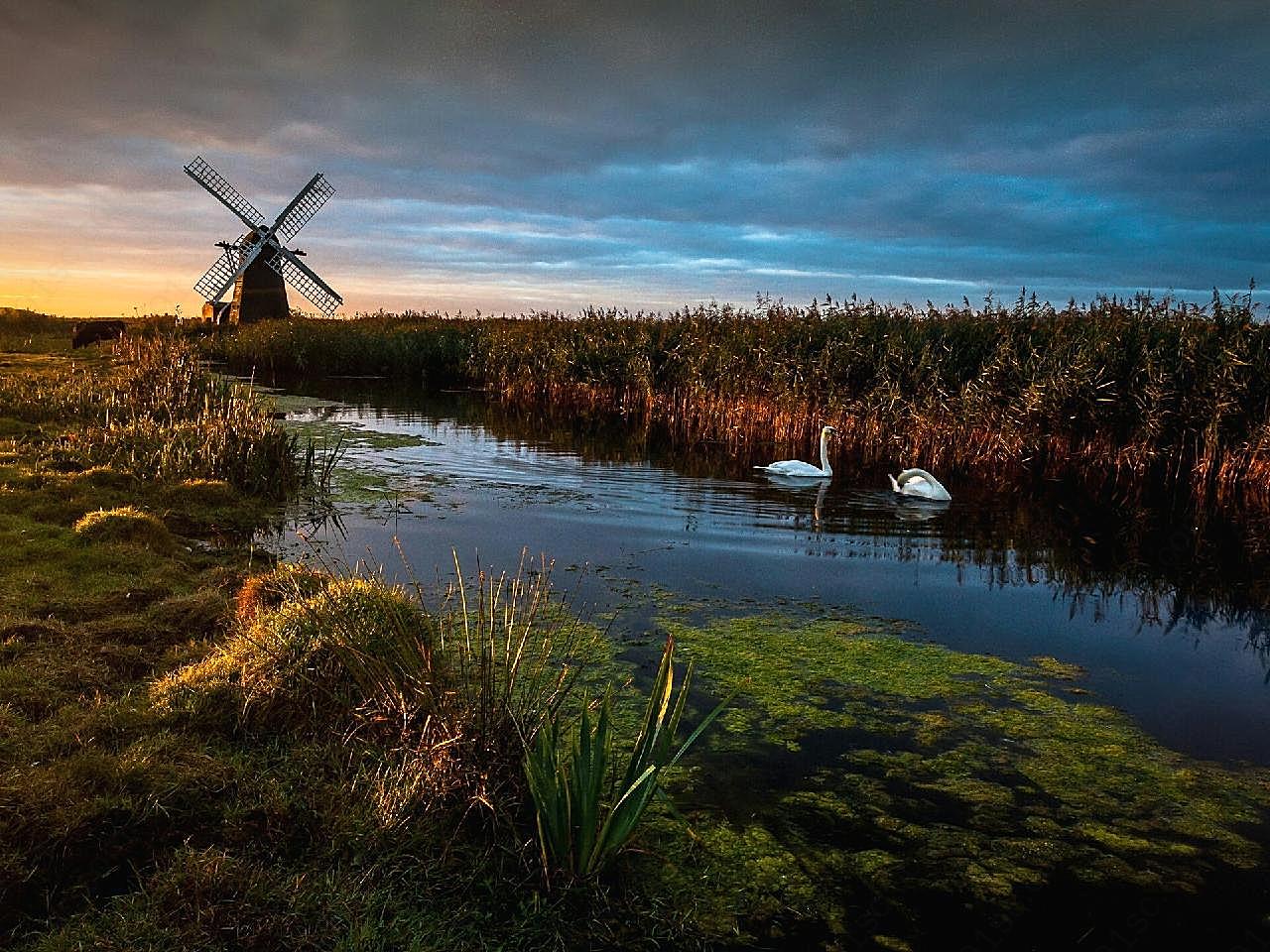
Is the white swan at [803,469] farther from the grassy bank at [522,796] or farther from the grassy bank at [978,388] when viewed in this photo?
the grassy bank at [522,796]

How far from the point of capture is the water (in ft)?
25.0

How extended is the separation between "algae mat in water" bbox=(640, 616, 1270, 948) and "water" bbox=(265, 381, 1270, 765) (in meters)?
0.92

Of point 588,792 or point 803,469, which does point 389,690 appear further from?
point 803,469

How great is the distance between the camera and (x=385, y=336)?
37.1m

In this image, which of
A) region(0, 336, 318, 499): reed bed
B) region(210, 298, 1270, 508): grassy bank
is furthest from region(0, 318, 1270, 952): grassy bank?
region(210, 298, 1270, 508): grassy bank

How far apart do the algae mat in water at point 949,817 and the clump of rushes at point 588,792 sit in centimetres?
49

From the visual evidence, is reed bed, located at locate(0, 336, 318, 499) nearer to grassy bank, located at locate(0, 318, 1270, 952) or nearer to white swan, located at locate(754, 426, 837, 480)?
grassy bank, located at locate(0, 318, 1270, 952)

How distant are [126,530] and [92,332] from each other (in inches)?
1340

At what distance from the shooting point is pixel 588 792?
3801 mm

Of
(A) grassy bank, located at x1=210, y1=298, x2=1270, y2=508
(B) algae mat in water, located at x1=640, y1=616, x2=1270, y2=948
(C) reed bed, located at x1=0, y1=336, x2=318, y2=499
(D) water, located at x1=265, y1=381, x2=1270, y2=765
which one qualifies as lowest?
(B) algae mat in water, located at x1=640, y1=616, x2=1270, y2=948

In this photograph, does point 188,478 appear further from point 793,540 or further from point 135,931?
point 135,931

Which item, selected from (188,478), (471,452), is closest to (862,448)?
(471,452)

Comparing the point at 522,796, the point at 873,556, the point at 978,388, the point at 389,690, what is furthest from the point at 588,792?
the point at 978,388

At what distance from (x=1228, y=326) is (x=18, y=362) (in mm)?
30773
